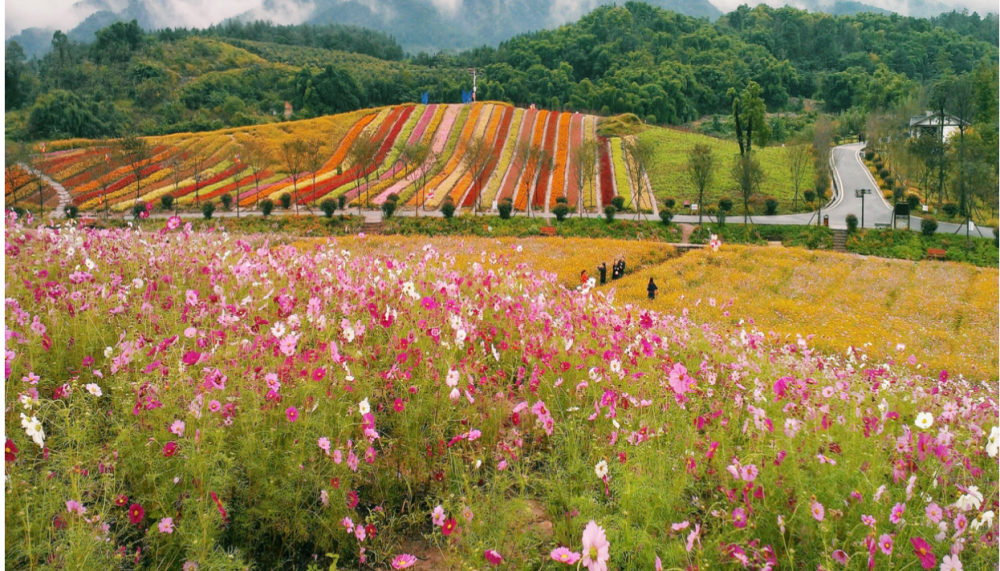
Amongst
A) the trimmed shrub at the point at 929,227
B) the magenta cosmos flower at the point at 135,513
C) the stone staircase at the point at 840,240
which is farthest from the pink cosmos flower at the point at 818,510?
the trimmed shrub at the point at 929,227

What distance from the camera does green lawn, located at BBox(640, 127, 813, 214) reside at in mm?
36625

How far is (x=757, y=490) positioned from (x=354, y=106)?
73.3 m

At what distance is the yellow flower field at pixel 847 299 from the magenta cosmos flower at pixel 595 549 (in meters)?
7.90

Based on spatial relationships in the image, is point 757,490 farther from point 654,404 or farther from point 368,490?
point 368,490

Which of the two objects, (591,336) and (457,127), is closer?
(591,336)

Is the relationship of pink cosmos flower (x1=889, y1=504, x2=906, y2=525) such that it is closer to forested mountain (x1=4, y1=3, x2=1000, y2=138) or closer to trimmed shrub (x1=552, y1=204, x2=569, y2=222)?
trimmed shrub (x1=552, y1=204, x2=569, y2=222)

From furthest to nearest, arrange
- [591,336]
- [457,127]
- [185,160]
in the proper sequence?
[457,127], [185,160], [591,336]

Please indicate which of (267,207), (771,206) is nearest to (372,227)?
(267,207)

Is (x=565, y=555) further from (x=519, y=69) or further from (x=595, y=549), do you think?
(x=519, y=69)

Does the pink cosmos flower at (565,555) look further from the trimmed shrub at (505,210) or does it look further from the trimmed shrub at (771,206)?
the trimmed shrub at (771,206)

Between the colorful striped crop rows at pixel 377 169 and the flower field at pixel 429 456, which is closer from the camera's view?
the flower field at pixel 429 456

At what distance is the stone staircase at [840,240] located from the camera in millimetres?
25922

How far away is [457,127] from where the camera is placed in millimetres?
55094

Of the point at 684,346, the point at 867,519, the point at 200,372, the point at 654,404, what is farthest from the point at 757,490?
the point at 200,372
